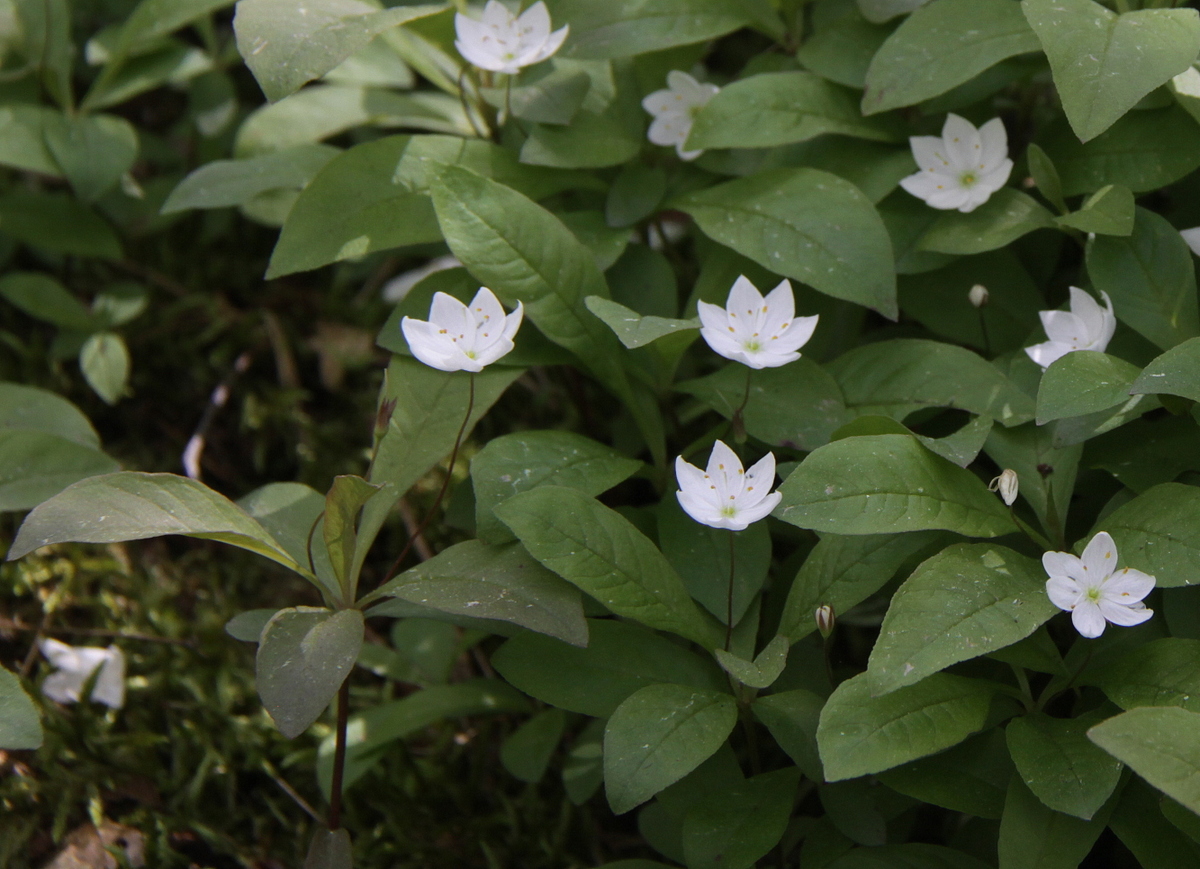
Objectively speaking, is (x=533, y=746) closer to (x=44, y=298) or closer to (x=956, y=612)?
(x=956, y=612)

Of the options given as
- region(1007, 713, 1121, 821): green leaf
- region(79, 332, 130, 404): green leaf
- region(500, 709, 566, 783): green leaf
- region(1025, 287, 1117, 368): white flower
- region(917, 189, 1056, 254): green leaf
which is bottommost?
region(500, 709, 566, 783): green leaf

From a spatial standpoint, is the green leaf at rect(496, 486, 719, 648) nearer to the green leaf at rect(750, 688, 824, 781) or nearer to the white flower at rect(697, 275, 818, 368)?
the green leaf at rect(750, 688, 824, 781)

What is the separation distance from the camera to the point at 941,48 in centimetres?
157

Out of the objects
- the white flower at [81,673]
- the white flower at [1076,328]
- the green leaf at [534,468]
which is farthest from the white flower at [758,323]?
the white flower at [81,673]

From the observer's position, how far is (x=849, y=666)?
5.65 feet

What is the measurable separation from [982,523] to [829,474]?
0.22 m

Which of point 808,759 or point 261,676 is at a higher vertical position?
point 261,676

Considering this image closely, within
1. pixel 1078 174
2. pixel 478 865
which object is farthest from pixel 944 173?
pixel 478 865

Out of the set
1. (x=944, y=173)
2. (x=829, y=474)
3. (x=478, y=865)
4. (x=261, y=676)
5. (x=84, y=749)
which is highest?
(x=944, y=173)

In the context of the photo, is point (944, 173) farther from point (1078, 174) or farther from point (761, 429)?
point (761, 429)

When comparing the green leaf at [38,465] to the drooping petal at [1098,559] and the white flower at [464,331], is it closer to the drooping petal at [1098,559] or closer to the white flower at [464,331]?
the white flower at [464,331]

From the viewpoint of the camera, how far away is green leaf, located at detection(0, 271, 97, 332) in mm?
2146

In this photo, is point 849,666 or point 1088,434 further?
point 849,666

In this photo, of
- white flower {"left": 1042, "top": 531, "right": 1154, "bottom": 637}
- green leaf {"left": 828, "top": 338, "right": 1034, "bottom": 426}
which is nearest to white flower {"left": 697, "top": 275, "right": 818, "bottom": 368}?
green leaf {"left": 828, "top": 338, "right": 1034, "bottom": 426}
